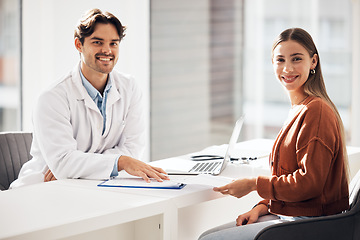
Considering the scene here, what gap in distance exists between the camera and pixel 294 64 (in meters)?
1.95

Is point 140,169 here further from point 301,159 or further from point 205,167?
point 301,159

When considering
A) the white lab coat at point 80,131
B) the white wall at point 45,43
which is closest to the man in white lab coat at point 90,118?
the white lab coat at point 80,131

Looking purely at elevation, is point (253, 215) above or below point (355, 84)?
below

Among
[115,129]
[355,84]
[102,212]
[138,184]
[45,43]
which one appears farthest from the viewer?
[355,84]

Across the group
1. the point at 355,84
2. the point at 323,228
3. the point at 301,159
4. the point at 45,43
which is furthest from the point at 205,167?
the point at 355,84

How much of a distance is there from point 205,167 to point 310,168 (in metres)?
0.70

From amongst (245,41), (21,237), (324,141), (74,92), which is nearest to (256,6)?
(245,41)

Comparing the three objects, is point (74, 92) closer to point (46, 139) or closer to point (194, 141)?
point (46, 139)

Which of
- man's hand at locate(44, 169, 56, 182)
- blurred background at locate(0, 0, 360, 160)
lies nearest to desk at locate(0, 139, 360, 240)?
man's hand at locate(44, 169, 56, 182)

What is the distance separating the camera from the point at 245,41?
4445 millimetres

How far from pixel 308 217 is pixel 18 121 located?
259cm

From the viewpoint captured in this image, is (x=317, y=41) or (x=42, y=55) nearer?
(x=42, y=55)

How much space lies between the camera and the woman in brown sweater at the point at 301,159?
178 centimetres

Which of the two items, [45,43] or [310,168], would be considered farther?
[45,43]
